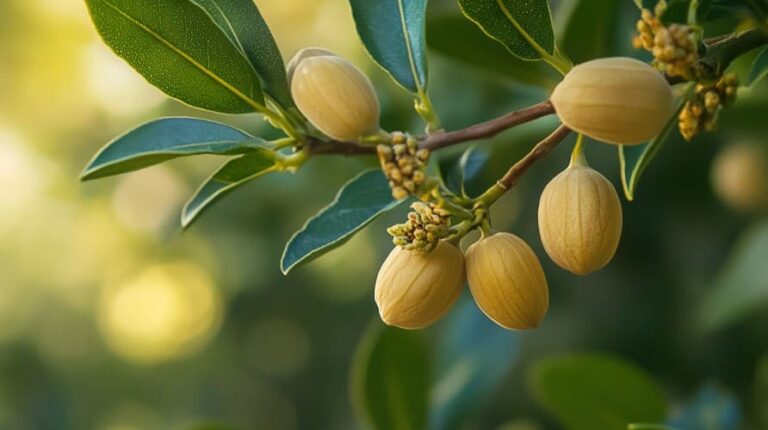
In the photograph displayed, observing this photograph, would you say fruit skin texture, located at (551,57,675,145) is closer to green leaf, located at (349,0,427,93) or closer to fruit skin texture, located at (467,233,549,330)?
fruit skin texture, located at (467,233,549,330)

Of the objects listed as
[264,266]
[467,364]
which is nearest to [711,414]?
[467,364]

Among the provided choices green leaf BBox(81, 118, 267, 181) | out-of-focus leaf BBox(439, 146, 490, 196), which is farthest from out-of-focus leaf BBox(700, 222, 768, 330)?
green leaf BBox(81, 118, 267, 181)

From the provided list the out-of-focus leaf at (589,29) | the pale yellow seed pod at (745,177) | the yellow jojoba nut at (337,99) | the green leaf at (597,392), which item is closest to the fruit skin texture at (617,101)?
the yellow jojoba nut at (337,99)

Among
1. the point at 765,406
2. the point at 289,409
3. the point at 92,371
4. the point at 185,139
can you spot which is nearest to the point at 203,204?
the point at 185,139

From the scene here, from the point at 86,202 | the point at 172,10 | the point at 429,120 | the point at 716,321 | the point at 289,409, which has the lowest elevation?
the point at 289,409

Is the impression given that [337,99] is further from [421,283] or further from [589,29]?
[589,29]

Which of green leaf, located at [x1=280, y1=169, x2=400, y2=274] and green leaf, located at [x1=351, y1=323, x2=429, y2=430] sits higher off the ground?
green leaf, located at [x1=280, y1=169, x2=400, y2=274]

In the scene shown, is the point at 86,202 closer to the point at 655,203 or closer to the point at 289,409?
the point at 289,409
